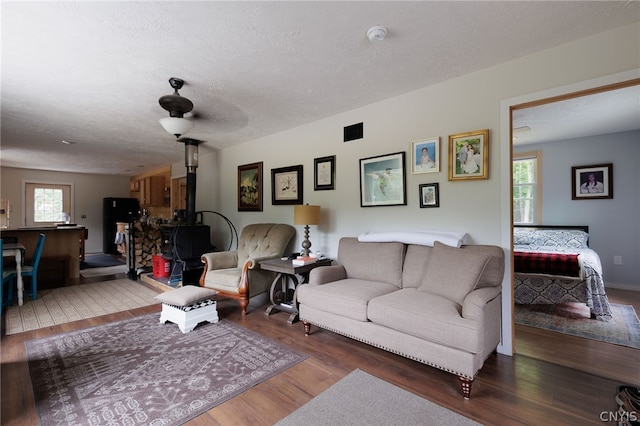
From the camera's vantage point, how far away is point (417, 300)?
88.7 inches

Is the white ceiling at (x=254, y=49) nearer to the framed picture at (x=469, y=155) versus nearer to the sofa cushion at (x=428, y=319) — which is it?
the framed picture at (x=469, y=155)

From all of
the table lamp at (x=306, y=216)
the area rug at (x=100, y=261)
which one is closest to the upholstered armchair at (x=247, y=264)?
the table lamp at (x=306, y=216)

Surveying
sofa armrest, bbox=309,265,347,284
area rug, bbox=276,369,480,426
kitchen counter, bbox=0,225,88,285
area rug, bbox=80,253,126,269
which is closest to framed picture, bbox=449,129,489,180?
sofa armrest, bbox=309,265,347,284

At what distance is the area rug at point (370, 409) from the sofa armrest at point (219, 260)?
245 centimetres

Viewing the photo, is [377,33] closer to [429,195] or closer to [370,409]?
[429,195]

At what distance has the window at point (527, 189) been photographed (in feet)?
16.8

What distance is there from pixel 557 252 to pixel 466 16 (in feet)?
10.6

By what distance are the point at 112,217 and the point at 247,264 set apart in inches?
281

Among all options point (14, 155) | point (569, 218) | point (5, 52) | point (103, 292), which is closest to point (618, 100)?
point (569, 218)

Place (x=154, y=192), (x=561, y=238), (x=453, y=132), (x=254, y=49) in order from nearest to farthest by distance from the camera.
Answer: (x=254, y=49) → (x=453, y=132) → (x=561, y=238) → (x=154, y=192)

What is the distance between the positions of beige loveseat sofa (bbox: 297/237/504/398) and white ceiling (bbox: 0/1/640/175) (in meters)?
1.57

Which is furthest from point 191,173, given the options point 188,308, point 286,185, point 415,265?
point 415,265

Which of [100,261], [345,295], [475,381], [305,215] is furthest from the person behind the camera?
[100,261]

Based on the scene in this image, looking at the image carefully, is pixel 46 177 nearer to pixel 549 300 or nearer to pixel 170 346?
pixel 170 346
